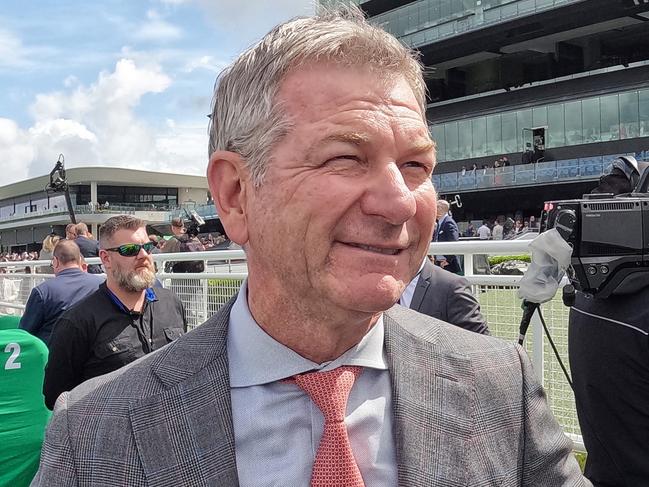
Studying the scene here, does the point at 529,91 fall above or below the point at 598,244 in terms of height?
above

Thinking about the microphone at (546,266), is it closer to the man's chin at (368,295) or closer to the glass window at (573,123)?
the man's chin at (368,295)

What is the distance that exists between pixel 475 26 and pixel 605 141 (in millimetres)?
10557

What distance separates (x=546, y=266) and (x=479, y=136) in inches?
1705

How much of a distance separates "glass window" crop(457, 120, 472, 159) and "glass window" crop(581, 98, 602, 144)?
8161 mm

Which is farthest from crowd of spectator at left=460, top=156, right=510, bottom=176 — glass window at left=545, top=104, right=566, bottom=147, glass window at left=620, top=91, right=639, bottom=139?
glass window at left=620, top=91, right=639, bottom=139

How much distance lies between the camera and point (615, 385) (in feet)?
7.85

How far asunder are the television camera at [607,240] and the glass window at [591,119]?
39.2 m

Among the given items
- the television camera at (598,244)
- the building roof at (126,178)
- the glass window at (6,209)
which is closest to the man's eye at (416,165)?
the television camera at (598,244)

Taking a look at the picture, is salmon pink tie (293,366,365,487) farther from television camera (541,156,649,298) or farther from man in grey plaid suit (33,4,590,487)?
television camera (541,156,649,298)

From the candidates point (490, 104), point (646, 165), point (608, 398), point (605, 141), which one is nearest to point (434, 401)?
point (608, 398)

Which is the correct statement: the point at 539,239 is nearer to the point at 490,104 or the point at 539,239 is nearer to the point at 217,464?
the point at 217,464

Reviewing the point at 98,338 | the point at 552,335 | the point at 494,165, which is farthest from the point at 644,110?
the point at 98,338

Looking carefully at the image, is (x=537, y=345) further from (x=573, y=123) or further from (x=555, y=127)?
(x=555, y=127)

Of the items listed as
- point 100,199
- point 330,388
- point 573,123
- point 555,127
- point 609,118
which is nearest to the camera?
point 330,388
